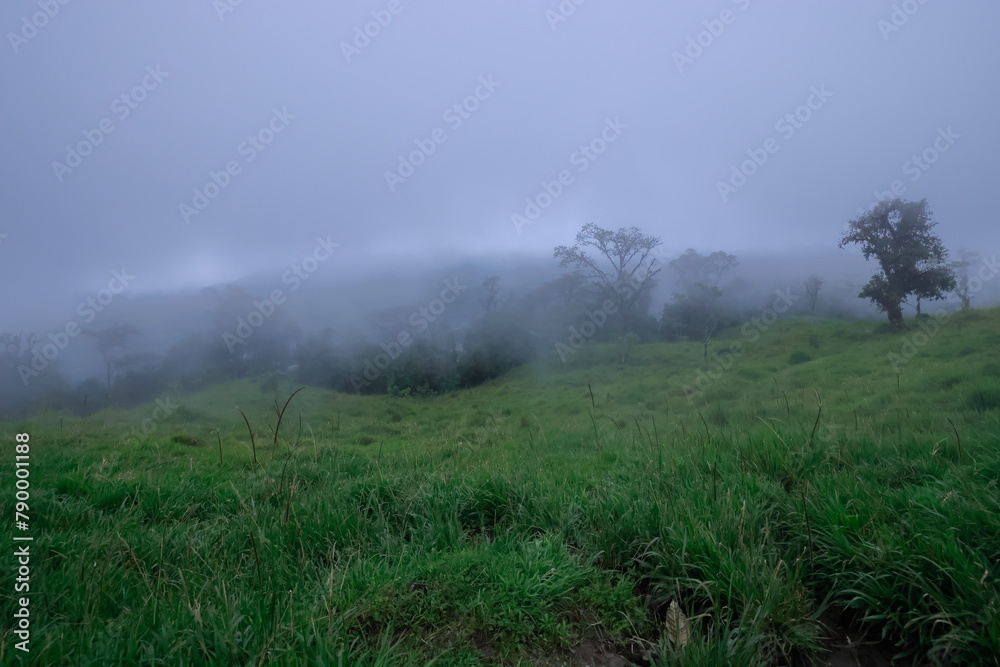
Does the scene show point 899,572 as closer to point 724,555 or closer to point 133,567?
point 724,555

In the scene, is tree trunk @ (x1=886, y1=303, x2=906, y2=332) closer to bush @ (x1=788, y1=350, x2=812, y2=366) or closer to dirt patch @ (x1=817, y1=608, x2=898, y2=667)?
bush @ (x1=788, y1=350, x2=812, y2=366)

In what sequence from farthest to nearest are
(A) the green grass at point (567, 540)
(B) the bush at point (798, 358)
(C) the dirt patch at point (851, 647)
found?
(B) the bush at point (798, 358) < (C) the dirt patch at point (851, 647) < (A) the green grass at point (567, 540)

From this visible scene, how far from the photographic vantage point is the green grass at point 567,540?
221 cm

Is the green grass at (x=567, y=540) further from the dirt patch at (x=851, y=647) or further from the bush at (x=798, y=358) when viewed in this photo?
the bush at (x=798, y=358)

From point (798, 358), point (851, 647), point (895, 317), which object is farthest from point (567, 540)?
point (895, 317)

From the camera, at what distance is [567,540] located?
10.5 ft

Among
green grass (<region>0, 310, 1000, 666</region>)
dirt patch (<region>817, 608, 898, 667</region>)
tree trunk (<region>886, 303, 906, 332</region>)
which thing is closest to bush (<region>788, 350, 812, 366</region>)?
green grass (<region>0, 310, 1000, 666</region>)

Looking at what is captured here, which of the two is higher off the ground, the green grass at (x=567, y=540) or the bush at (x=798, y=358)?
the bush at (x=798, y=358)

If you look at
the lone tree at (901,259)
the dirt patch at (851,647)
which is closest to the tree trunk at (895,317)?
Answer: the lone tree at (901,259)

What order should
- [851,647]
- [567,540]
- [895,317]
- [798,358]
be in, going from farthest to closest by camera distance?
[798,358] → [895,317] → [567,540] → [851,647]

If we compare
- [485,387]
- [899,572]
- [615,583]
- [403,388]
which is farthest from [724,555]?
[403,388]

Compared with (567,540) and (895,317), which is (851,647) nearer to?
(567,540)

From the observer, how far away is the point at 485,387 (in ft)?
30.9

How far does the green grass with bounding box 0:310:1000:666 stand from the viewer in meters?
2.21
